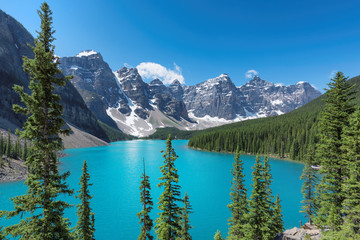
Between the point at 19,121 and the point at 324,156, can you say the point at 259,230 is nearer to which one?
the point at 324,156

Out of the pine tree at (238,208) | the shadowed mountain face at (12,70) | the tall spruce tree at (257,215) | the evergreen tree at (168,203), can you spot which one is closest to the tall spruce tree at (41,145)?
the evergreen tree at (168,203)

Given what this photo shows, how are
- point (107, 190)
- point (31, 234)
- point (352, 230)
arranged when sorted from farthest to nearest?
point (107, 190) < point (352, 230) < point (31, 234)

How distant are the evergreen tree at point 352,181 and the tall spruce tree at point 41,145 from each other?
62.0 feet

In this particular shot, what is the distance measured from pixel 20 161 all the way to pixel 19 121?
7204 cm

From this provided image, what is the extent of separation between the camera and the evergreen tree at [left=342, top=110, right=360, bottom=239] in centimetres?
1296

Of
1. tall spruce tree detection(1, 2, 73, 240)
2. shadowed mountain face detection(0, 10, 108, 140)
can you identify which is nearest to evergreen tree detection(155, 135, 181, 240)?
tall spruce tree detection(1, 2, 73, 240)

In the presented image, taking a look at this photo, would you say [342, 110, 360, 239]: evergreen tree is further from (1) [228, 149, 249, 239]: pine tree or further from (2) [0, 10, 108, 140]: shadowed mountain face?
(2) [0, 10, 108, 140]: shadowed mountain face

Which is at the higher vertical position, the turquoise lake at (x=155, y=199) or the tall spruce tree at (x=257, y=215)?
the tall spruce tree at (x=257, y=215)

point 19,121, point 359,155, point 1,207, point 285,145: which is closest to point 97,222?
point 1,207

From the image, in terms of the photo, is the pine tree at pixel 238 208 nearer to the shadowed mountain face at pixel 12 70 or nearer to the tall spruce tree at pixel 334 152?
the tall spruce tree at pixel 334 152

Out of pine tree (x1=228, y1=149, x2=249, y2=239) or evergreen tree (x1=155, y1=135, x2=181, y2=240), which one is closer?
evergreen tree (x1=155, y1=135, x2=181, y2=240)

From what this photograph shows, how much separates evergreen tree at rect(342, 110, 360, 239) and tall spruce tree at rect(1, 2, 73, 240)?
18885mm

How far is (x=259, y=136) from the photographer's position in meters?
123

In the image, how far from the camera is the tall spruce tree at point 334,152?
15359 millimetres
